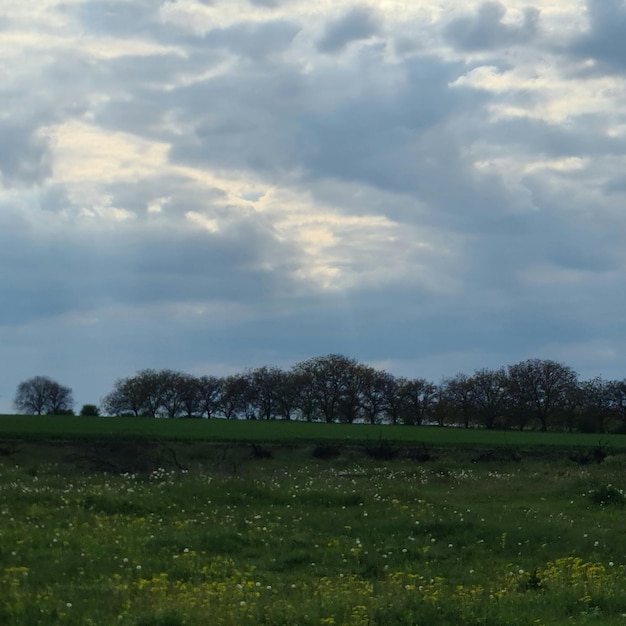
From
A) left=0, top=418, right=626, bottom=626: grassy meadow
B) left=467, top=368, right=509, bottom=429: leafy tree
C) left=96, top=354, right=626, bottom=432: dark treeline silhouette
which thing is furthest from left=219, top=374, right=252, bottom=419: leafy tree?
left=0, top=418, right=626, bottom=626: grassy meadow

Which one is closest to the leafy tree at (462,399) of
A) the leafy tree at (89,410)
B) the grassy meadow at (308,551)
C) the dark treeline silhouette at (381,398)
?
the dark treeline silhouette at (381,398)

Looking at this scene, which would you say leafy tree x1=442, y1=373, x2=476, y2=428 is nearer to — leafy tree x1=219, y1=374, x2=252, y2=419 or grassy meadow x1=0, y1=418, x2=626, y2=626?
leafy tree x1=219, y1=374, x2=252, y2=419

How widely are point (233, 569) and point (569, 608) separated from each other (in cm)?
569

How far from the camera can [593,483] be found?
29.8m

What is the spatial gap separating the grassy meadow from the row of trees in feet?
259

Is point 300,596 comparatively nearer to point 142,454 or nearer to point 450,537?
point 450,537

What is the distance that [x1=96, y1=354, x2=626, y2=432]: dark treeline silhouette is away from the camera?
110 meters

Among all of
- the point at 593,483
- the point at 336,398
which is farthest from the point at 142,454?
the point at 336,398

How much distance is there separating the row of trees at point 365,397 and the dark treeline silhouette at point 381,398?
12cm

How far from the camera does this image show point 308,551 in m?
17.1

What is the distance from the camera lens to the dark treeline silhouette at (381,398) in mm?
110062

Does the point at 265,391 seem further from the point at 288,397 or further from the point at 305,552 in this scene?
the point at 305,552

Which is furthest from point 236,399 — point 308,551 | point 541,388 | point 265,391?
point 308,551

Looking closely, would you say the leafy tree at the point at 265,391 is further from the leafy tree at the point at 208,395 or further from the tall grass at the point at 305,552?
the tall grass at the point at 305,552
